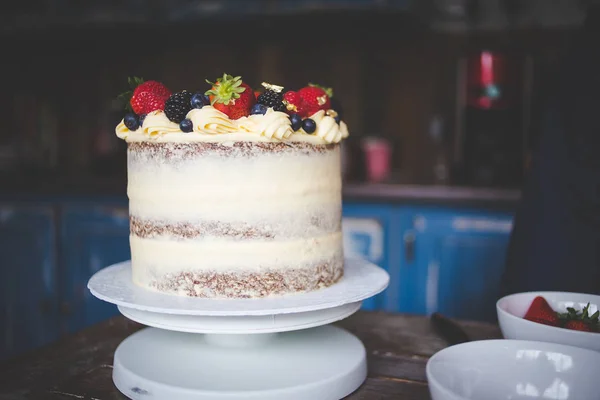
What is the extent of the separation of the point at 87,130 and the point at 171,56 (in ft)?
2.37

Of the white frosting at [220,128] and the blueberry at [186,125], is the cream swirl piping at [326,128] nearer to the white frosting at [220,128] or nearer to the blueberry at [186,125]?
the white frosting at [220,128]

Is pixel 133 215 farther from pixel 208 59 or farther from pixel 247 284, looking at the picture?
pixel 208 59

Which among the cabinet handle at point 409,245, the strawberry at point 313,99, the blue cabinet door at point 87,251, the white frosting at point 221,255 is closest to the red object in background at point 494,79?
the cabinet handle at point 409,245

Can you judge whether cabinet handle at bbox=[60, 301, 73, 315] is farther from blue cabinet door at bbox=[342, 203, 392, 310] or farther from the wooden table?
the wooden table

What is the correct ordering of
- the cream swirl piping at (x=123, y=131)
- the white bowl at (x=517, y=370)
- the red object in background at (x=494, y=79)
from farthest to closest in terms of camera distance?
the red object in background at (x=494, y=79), the cream swirl piping at (x=123, y=131), the white bowl at (x=517, y=370)

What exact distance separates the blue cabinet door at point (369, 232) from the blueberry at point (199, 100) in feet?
5.84

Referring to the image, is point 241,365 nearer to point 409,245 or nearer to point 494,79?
point 409,245

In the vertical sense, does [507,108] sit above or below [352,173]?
above

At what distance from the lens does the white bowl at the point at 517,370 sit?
76 centimetres

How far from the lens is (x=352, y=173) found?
3.34 meters

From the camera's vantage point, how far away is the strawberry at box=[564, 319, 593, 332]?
904 mm

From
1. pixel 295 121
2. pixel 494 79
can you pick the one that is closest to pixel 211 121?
pixel 295 121

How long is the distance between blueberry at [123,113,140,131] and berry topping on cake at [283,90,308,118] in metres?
0.25

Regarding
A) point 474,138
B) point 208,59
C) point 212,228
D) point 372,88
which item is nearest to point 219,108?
point 212,228
